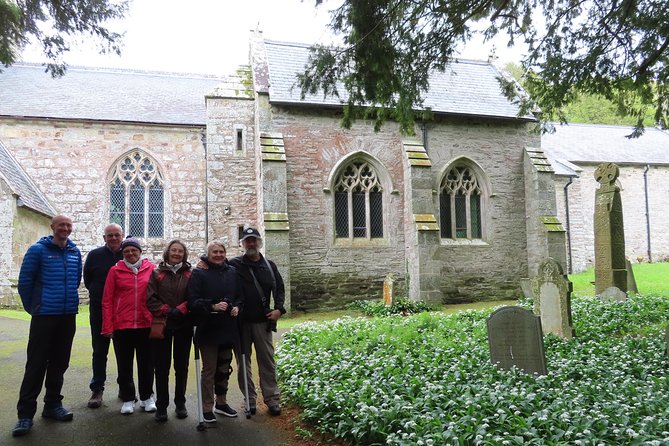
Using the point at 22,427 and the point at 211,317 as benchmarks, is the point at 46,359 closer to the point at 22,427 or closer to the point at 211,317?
the point at 22,427

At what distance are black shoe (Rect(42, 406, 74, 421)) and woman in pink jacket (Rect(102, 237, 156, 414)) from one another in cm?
47

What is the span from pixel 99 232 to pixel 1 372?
1041 cm

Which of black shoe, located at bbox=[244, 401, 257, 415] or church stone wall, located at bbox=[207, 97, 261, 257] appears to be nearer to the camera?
black shoe, located at bbox=[244, 401, 257, 415]

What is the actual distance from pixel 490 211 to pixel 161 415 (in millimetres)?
12724

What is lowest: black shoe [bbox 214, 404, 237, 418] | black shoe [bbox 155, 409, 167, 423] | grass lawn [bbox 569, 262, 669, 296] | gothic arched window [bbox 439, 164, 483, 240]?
black shoe [bbox 214, 404, 237, 418]

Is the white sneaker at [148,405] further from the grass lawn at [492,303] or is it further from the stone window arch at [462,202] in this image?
the stone window arch at [462,202]

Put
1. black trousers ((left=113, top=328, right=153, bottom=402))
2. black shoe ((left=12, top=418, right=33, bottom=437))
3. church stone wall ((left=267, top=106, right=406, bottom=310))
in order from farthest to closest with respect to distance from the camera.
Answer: church stone wall ((left=267, top=106, right=406, bottom=310)) < black trousers ((left=113, top=328, right=153, bottom=402)) < black shoe ((left=12, top=418, right=33, bottom=437))

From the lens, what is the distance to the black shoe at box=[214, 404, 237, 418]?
493 centimetres

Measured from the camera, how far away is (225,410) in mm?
4977

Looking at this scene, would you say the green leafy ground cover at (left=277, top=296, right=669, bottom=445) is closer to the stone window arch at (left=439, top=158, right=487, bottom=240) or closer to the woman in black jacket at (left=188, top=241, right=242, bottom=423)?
the woman in black jacket at (left=188, top=241, right=242, bottom=423)

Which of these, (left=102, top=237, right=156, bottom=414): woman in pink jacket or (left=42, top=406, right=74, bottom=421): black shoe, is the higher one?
(left=102, top=237, right=156, bottom=414): woman in pink jacket

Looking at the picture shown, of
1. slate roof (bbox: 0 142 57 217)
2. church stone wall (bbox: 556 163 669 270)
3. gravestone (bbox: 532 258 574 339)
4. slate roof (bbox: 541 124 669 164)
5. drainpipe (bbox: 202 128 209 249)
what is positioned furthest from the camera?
slate roof (bbox: 541 124 669 164)

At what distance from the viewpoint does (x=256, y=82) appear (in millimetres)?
13852

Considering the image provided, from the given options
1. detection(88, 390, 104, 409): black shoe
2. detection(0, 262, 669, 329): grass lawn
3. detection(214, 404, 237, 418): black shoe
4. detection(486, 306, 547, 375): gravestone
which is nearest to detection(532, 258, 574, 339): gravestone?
detection(486, 306, 547, 375): gravestone
